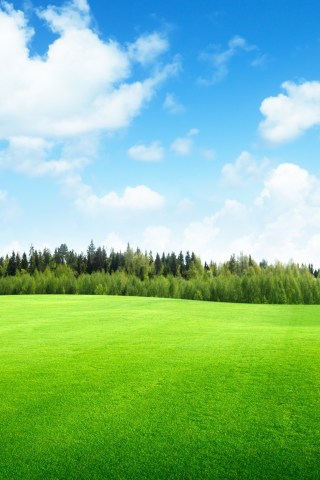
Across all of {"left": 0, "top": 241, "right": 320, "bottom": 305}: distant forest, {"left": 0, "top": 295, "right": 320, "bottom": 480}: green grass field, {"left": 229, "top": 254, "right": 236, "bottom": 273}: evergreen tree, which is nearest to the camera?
{"left": 0, "top": 295, "right": 320, "bottom": 480}: green grass field

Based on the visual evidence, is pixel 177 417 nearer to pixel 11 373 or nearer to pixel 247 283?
pixel 11 373

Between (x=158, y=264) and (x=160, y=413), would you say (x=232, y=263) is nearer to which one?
(x=158, y=264)

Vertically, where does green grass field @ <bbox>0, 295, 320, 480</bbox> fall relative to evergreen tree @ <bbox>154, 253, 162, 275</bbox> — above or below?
below

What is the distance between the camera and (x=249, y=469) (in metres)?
2.80

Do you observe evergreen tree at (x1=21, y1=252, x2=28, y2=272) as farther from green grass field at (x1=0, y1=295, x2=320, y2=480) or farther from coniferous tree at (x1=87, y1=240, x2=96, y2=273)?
green grass field at (x1=0, y1=295, x2=320, y2=480)

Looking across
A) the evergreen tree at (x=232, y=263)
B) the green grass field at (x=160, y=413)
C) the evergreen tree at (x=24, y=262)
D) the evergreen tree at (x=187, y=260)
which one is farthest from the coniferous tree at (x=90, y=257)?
the green grass field at (x=160, y=413)

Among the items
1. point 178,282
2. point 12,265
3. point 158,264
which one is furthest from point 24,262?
point 178,282

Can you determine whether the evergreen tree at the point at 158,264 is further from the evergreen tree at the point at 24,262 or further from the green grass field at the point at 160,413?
the green grass field at the point at 160,413

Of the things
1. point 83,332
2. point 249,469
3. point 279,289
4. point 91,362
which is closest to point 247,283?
point 279,289

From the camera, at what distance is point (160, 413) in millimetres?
3746

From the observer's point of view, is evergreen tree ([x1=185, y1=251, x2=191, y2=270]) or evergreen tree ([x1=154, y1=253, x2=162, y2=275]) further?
evergreen tree ([x1=185, y1=251, x2=191, y2=270])

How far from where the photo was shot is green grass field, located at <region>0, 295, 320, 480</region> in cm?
287

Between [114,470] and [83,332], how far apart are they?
6740 millimetres

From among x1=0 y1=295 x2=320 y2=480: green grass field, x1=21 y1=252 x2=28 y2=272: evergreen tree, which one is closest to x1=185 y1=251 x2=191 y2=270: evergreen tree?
x1=21 y1=252 x2=28 y2=272: evergreen tree
